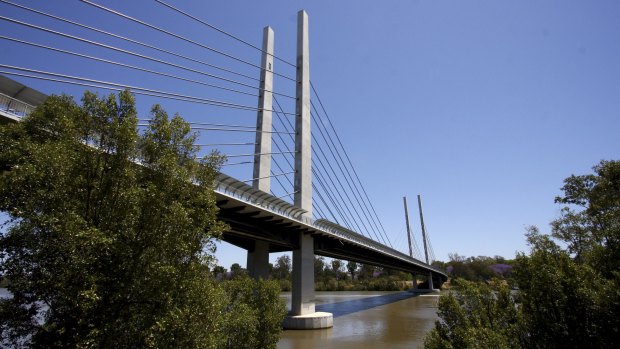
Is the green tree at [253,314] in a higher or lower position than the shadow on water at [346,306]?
higher

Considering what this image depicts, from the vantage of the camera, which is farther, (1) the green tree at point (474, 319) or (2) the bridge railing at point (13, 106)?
(2) the bridge railing at point (13, 106)

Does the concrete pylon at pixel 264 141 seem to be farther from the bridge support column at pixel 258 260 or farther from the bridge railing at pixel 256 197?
the bridge railing at pixel 256 197

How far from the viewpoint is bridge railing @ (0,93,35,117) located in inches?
420

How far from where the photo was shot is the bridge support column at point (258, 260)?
32.8 meters

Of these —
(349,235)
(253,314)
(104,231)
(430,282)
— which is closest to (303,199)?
(349,235)

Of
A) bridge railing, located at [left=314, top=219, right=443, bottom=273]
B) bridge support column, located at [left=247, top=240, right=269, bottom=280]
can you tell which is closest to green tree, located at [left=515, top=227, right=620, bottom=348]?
bridge railing, located at [left=314, top=219, right=443, bottom=273]

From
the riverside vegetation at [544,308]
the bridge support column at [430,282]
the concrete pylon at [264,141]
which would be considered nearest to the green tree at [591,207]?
the riverside vegetation at [544,308]

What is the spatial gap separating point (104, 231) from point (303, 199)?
21720mm

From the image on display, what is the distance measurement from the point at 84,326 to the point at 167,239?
1905 mm

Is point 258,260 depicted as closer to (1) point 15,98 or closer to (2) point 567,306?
(1) point 15,98

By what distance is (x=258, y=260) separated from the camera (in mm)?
33062

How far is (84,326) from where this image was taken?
5.98 m

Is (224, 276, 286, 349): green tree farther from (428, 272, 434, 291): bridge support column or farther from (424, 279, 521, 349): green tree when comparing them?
(428, 272, 434, 291): bridge support column

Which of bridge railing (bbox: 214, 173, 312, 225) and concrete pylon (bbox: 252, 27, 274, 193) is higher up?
concrete pylon (bbox: 252, 27, 274, 193)
